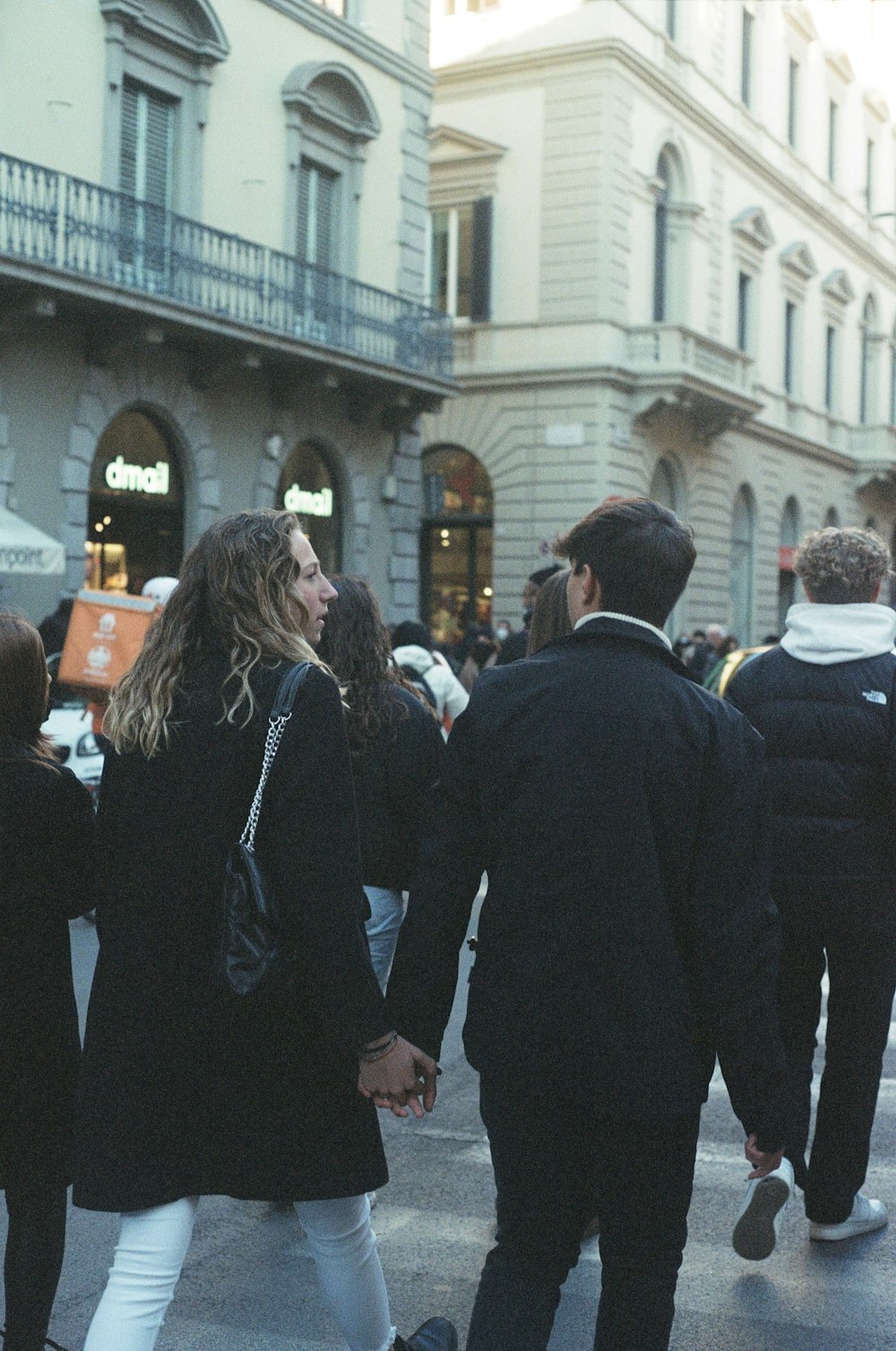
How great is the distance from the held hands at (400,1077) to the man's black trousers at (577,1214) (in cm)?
15

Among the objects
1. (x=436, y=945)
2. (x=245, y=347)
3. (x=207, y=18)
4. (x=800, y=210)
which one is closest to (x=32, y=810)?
(x=436, y=945)

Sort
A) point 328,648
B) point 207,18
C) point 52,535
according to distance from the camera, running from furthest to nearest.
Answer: point 207,18
point 52,535
point 328,648

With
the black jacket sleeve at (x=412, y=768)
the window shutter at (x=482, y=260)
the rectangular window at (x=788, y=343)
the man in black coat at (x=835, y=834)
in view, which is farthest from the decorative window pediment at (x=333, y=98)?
the man in black coat at (x=835, y=834)

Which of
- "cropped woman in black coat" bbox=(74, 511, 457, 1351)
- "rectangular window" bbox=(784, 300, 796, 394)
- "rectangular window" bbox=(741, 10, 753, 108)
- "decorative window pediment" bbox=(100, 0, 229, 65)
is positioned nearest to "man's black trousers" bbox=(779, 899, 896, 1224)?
"cropped woman in black coat" bbox=(74, 511, 457, 1351)

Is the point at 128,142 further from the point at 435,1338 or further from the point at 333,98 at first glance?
the point at 435,1338

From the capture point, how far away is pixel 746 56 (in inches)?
1278

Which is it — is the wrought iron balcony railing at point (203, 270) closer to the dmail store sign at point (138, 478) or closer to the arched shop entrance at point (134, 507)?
the arched shop entrance at point (134, 507)

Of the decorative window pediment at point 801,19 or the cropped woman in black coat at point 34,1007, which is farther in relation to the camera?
the decorative window pediment at point 801,19

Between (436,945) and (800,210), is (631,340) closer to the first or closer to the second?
(800,210)

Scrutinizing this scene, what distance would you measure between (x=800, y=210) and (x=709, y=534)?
9.03 m

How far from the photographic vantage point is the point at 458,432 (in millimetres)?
28047

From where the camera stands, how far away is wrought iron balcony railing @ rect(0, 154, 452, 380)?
15883mm

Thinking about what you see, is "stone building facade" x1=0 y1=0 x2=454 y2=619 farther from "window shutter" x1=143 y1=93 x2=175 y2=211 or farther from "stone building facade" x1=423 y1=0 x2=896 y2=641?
"stone building facade" x1=423 y1=0 x2=896 y2=641

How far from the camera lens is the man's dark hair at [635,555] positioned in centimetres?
299
